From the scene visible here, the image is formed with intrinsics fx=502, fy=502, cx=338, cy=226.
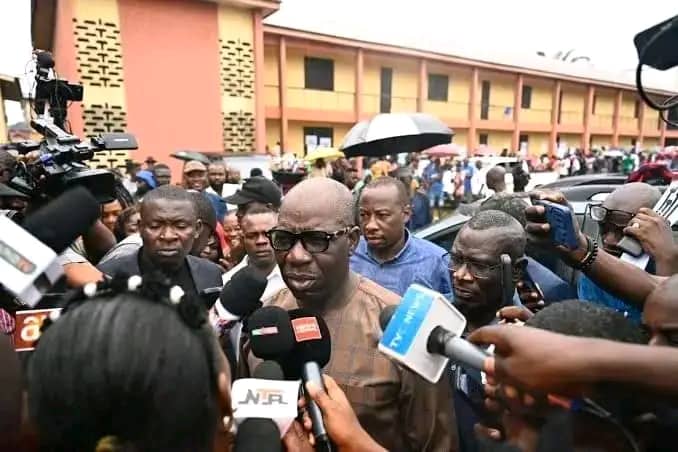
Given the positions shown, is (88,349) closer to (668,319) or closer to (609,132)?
(668,319)

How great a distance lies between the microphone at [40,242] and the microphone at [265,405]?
0.47 m

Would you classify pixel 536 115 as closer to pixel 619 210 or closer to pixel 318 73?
pixel 318 73

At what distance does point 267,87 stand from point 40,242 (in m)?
17.4

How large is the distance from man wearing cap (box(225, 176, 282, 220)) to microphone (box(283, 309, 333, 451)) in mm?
2107

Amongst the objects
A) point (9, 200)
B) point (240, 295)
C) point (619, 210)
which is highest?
point (9, 200)

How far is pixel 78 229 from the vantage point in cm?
110

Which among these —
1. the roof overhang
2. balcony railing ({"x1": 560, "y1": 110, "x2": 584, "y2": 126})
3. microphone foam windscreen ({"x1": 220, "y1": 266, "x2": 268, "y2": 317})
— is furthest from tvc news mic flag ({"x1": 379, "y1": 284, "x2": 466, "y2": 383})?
balcony railing ({"x1": 560, "y1": 110, "x2": 584, "y2": 126})

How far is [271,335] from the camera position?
1357 mm

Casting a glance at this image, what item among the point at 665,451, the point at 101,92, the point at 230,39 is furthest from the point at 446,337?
the point at 230,39

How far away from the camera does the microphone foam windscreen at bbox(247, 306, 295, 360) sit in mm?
1351

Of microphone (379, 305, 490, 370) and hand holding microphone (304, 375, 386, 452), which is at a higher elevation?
microphone (379, 305, 490, 370)

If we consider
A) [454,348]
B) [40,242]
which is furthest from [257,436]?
[40,242]

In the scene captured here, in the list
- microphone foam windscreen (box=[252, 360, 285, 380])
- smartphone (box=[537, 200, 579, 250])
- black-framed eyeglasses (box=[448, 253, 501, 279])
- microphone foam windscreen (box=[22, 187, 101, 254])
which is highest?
microphone foam windscreen (box=[22, 187, 101, 254])

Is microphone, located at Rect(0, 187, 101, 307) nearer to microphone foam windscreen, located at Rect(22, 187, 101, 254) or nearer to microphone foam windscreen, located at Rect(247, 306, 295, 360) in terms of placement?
microphone foam windscreen, located at Rect(22, 187, 101, 254)
